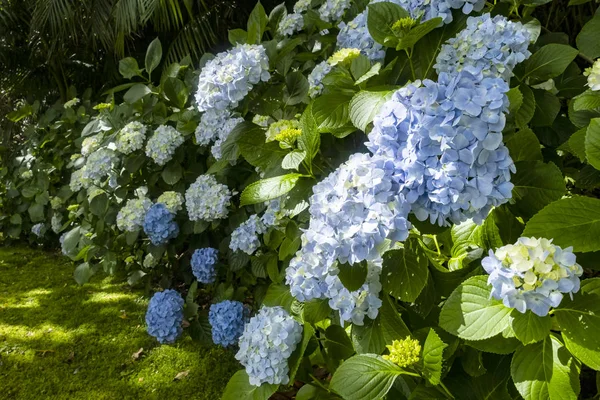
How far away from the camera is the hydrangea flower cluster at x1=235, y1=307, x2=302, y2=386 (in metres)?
1.24

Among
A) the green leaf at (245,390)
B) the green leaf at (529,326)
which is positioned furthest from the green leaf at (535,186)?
the green leaf at (245,390)

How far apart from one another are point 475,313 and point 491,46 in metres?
0.50

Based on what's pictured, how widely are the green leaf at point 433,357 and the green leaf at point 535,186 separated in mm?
277

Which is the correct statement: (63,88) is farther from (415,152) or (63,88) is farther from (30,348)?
(415,152)

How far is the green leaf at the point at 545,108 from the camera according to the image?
1.13m

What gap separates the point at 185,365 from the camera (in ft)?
7.48

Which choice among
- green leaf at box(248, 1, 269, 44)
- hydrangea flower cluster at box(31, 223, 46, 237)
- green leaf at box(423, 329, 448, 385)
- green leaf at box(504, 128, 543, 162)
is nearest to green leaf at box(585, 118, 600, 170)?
green leaf at box(504, 128, 543, 162)

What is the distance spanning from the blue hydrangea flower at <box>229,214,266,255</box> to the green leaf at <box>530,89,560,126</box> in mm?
1082

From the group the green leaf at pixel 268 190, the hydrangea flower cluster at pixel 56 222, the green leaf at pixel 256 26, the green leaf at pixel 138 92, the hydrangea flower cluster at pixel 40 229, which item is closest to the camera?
the green leaf at pixel 268 190

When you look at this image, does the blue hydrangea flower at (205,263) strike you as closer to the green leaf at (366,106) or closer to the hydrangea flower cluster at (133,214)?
the hydrangea flower cluster at (133,214)

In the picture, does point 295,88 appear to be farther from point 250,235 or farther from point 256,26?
point 250,235

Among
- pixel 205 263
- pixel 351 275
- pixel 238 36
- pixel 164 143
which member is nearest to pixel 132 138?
pixel 164 143

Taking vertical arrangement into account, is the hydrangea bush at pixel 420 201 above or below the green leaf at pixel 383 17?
below

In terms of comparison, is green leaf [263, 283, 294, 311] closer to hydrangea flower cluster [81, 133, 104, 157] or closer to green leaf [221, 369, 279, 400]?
green leaf [221, 369, 279, 400]
